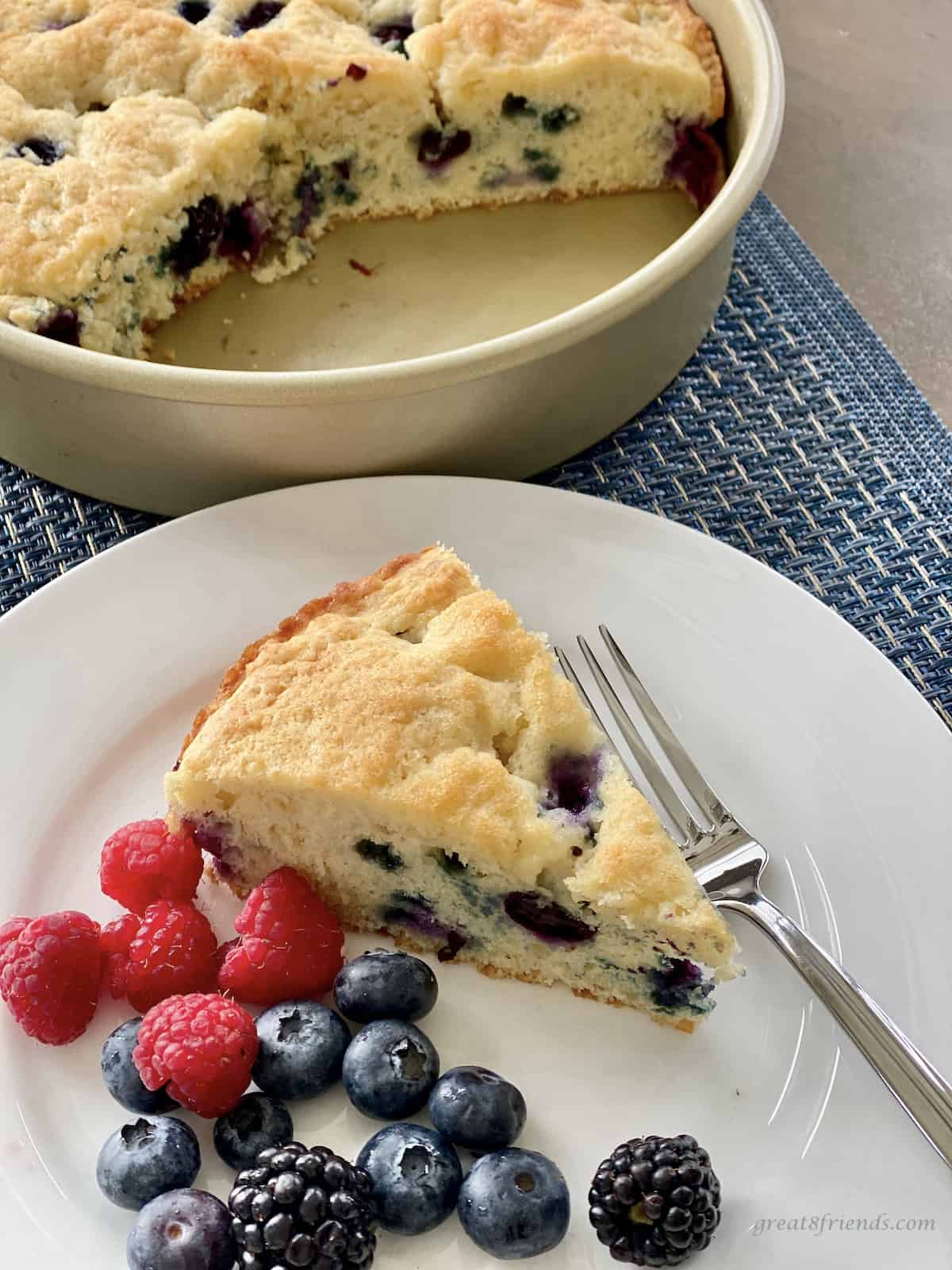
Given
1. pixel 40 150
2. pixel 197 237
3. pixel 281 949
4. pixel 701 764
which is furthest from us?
pixel 197 237

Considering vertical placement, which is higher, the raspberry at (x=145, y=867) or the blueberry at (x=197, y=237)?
the blueberry at (x=197, y=237)

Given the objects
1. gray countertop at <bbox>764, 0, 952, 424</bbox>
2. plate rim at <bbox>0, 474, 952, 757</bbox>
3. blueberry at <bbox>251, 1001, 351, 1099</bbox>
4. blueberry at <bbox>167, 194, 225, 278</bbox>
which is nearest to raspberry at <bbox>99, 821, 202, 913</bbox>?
blueberry at <bbox>251, 1001, 351, 1099</bbox>

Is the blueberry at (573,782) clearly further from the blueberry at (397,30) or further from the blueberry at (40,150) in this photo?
the blueberry at (397,30)

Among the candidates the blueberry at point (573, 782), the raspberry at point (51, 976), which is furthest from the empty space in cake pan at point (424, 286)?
the raspberry at point (51, 976)

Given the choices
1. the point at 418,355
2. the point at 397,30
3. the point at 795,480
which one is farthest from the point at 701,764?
the point at 397,30

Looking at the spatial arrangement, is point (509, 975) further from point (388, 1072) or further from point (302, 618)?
point (302, 618)

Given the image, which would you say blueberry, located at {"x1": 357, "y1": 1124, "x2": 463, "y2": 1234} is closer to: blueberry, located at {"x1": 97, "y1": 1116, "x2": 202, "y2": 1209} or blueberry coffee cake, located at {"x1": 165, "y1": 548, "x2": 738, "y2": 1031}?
blueberry, located at {"x1": 97, "y1": 1116, "x2": 202, "y2": 1209}
